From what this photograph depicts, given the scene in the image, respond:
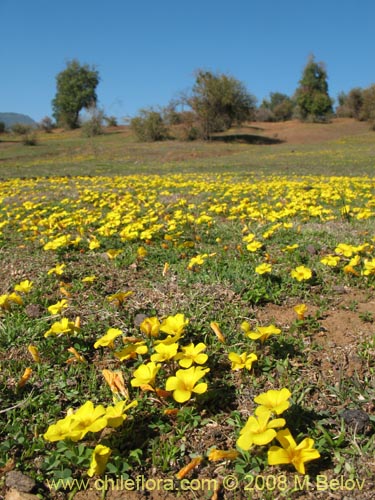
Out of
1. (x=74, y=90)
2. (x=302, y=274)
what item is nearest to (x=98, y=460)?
(x=302, y=274)

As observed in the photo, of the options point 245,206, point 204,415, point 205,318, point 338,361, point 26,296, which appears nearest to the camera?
point 204,415

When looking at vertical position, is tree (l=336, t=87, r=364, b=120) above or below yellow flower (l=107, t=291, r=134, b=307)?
above

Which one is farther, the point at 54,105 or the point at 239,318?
the point at 54,105

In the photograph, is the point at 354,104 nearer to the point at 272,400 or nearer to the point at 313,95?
the point at 313,95

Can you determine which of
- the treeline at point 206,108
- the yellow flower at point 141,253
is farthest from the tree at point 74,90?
the yellow flower at point 141,253

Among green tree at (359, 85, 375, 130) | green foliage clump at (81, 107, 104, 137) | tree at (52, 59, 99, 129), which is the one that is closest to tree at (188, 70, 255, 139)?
green foliage clump at (81, 107, 104, 137)

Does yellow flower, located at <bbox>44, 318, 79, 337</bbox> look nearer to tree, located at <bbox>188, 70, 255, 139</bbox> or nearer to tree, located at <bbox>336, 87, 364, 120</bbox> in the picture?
tree, located at <bbox>188, 70, 255, 139</bbox>

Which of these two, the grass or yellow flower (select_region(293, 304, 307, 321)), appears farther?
yellow flower (select_region(293, 304, 307, 321))

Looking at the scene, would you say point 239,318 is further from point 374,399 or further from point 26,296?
point 26,296

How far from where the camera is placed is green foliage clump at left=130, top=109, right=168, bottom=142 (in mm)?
41188

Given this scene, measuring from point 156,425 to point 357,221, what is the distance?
458 centimetres

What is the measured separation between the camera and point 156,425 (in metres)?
1.95

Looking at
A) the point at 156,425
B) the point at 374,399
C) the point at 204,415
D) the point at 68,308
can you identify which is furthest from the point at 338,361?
the point at 68,308

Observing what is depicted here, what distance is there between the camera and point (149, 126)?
4116 cm
